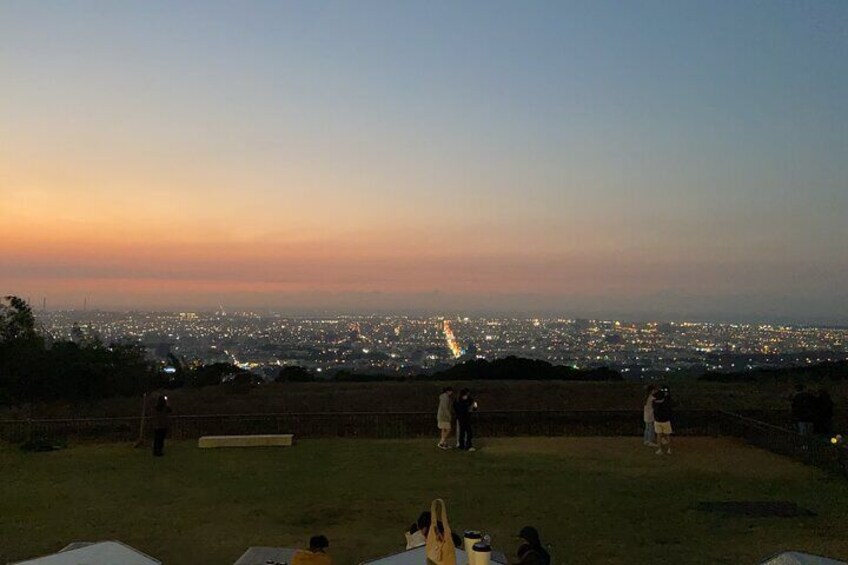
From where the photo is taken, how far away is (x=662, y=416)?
48.1 ft

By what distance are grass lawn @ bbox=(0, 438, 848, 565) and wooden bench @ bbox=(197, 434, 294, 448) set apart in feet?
1.33

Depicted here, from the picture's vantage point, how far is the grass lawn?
8797 mm

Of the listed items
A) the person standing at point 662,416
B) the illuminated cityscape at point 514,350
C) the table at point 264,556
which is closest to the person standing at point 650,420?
the person standing at point 662,416

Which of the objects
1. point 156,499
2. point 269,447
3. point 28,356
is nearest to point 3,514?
point 156,499

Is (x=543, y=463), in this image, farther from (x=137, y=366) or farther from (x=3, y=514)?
(x=137, y=366)

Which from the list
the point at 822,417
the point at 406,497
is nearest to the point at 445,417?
the point at 406,497

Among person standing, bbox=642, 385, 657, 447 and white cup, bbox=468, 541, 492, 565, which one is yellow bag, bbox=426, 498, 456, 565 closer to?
white cup, bbox=468, 541, 492, 565

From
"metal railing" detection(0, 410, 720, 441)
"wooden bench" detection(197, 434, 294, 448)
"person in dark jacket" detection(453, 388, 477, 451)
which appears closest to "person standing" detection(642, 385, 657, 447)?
"metal railing" detection(0, 410, 720, 441)

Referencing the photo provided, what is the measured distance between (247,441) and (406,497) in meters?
6.19

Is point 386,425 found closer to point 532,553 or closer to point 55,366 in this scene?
point 532,553

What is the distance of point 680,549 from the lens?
8.48 metres

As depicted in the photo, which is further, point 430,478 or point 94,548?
point 430,478

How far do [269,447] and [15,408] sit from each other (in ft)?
39.8

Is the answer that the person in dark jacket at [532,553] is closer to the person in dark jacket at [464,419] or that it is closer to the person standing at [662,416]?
the person in dark jacket at [464,419]
